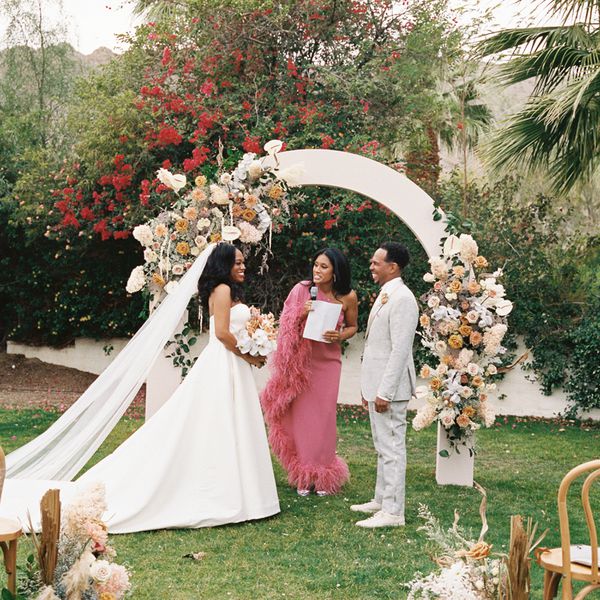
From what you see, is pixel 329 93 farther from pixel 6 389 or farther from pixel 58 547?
pixel 58 547

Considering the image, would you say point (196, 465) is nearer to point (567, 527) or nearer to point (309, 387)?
point (309, 387)

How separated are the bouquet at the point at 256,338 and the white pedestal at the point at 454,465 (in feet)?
6.84

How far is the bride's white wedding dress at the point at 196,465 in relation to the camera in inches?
215

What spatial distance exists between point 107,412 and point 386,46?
27.8 ft

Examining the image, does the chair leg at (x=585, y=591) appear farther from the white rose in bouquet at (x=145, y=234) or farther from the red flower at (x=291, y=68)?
the red flower at (x=291, y=68)

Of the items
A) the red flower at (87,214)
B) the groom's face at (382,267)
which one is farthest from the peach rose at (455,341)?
the red flower at (87,214)

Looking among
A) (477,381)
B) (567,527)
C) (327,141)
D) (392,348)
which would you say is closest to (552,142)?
(327,141)

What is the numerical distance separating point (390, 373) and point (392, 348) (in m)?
0.17

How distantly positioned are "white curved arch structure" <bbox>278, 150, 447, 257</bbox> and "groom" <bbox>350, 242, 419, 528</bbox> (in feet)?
4.54

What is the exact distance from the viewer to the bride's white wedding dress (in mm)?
5449

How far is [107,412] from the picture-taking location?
5672 millimetres

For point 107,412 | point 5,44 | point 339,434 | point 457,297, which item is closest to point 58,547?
point 107,412

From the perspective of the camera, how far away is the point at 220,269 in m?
5.95

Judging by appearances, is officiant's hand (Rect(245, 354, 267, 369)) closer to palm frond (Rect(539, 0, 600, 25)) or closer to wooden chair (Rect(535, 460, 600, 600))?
wooden chair (Rect(535, 460, 600, 600))
